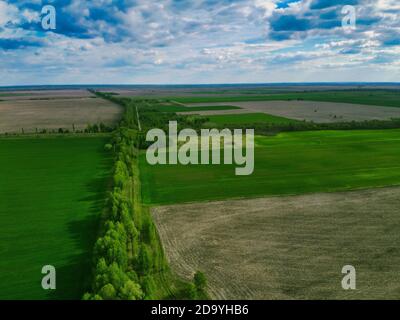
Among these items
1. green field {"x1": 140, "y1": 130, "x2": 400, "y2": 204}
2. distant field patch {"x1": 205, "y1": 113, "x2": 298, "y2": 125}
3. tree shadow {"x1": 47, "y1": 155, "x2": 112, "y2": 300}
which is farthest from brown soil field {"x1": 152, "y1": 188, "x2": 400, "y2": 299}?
distant field patch {"x1": 205, "y1": 113, "x2": 298, "y2": 125}

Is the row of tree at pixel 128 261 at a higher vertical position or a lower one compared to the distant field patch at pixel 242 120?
lower

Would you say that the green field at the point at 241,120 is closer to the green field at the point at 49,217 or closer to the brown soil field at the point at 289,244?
the green field at the point at 49,217

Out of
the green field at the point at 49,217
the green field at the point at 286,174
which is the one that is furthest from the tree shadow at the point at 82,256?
the green field at the point at 286,174

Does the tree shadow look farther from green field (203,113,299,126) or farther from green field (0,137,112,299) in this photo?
green field (203,113,299,126)

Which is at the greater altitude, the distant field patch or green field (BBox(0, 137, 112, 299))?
the distant field patch

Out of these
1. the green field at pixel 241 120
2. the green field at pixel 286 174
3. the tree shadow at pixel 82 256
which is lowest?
the tree shadow at pixel 82 256
